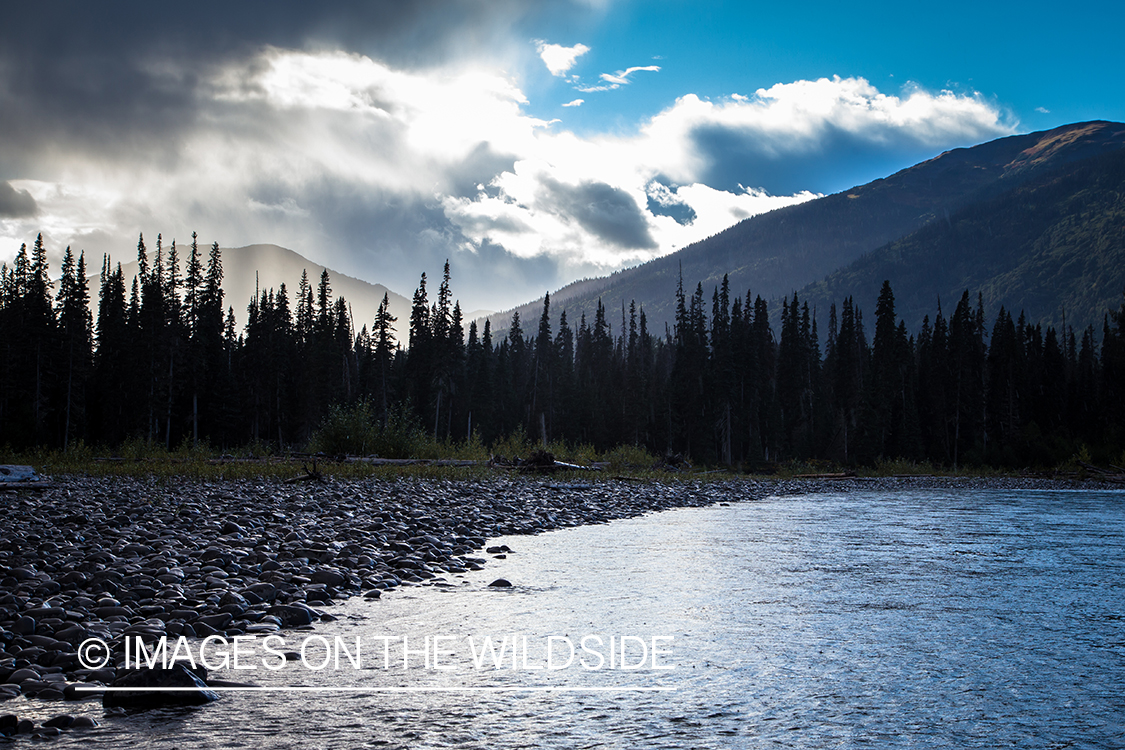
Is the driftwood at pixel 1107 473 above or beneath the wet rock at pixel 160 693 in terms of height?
beneath

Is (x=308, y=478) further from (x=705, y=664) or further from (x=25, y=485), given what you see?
(x=705, y=664)

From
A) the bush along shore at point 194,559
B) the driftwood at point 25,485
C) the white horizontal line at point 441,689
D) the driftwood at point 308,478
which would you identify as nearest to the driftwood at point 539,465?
the bush along shore at point 194,559

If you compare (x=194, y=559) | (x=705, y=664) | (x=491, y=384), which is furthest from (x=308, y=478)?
(x=491, y=384)

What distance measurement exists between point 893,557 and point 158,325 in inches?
2456

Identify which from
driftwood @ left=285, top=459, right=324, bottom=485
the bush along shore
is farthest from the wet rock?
driftwood @ left=285, top=459, right=324, bottom=485

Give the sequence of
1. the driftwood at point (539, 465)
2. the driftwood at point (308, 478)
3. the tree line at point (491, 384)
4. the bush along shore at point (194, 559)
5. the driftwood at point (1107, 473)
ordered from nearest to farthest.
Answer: the bush along shore at point (194, 559), the driftwood at point (308, 478), the driftwood at point (539, 465), the driftwood at point (1107, 473), the tree line at point (491, 384)

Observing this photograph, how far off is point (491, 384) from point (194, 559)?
76.4 m

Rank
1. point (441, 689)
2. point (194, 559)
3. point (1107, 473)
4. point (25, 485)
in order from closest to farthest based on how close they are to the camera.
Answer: point (441, 689) → point (194, 559) → point (25, 485) → point (1107, 473)

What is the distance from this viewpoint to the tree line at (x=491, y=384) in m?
57.9

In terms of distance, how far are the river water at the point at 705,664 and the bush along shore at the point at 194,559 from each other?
40cm

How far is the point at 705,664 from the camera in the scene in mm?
5141

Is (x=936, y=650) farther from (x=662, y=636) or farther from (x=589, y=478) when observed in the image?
(x=589, y=478)

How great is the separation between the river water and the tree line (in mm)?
42399

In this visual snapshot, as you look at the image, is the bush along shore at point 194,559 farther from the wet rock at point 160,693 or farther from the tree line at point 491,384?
the tree line at point 491,384
